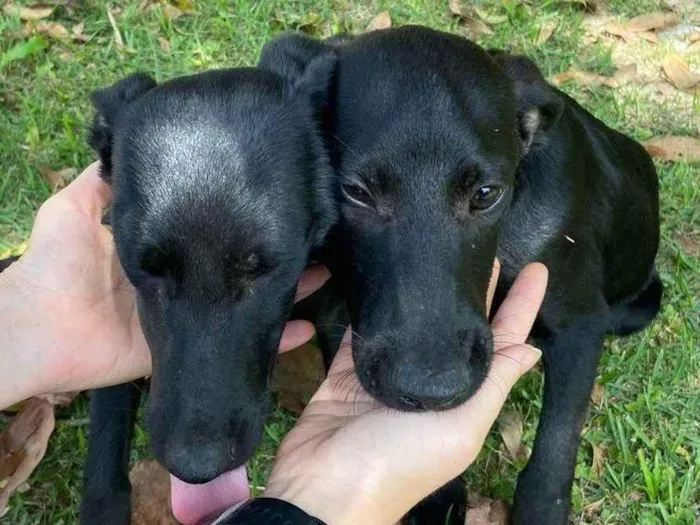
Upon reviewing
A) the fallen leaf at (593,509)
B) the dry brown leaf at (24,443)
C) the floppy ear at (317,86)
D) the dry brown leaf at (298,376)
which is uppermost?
the floppy ear at (317,86)

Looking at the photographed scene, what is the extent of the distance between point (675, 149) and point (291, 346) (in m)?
2.61

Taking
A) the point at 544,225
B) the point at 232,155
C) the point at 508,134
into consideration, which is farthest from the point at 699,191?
the point at 232,155

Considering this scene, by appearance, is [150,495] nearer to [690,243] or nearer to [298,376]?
[298,376]

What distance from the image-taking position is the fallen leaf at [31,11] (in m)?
5.76

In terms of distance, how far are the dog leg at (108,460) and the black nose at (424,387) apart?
1454 millimetres

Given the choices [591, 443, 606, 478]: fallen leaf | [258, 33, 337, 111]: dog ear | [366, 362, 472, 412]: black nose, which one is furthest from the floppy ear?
[591, 443, 606, 478]: fallen leaf

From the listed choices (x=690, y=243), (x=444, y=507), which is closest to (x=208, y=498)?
(x=444, y=507)

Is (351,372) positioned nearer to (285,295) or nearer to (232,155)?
(285,295)

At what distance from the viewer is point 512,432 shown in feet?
13.0

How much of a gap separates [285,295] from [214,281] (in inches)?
10.1

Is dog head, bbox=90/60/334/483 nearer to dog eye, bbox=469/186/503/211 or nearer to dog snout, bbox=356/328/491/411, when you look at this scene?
dog snout, bbox=356/328/491/411

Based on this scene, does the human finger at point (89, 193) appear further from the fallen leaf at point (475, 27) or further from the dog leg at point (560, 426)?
the fallen leaf at point (475, 27)

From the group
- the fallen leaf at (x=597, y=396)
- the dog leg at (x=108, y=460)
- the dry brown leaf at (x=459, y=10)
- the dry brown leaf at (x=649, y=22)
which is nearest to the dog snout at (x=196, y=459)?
the dog leg at (x=108, y=460)

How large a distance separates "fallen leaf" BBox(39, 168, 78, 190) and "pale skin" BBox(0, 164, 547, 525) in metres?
1.49
